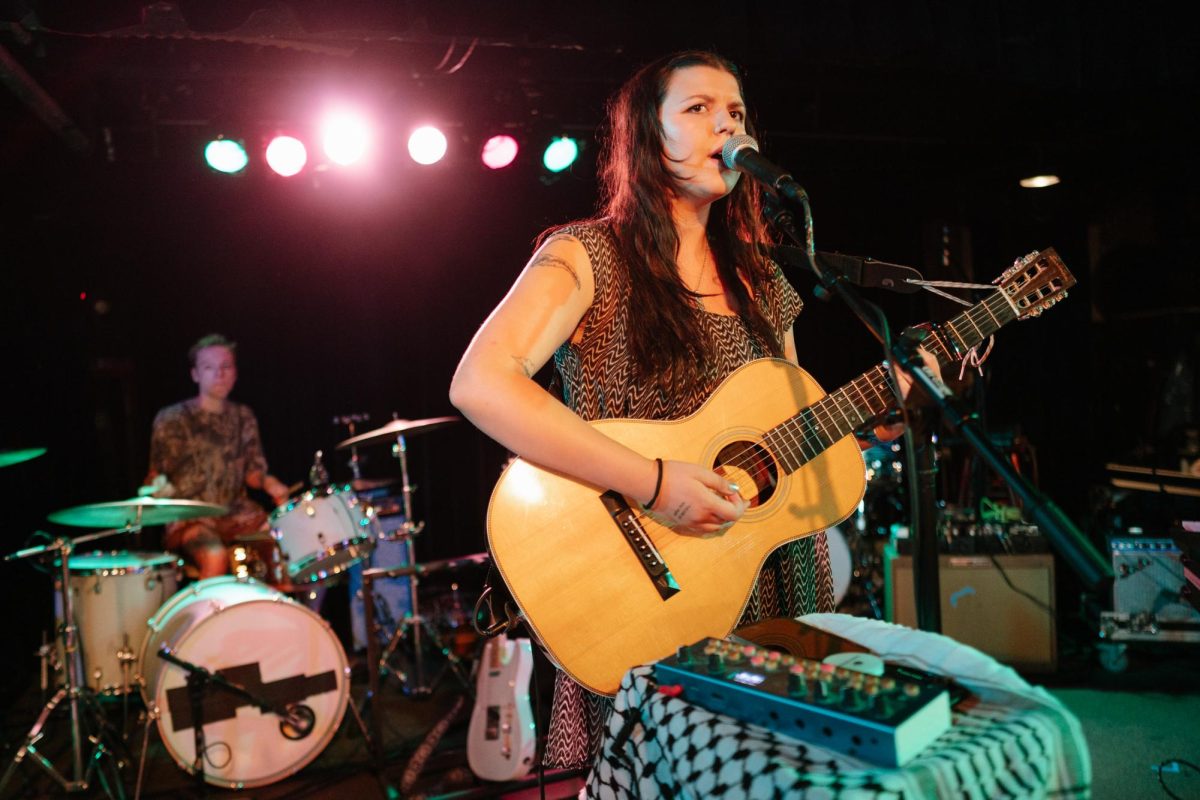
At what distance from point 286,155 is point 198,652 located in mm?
3262

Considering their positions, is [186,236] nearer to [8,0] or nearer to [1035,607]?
[8,0]

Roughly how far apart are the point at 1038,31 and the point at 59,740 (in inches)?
271

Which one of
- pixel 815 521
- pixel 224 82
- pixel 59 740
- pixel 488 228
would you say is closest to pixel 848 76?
pixel 488 228

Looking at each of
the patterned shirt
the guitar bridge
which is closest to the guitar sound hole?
the guitar bridge

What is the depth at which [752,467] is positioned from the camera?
6.71ft

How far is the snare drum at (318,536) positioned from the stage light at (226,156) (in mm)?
2364

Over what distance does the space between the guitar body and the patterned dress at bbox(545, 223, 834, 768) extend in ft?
0.19

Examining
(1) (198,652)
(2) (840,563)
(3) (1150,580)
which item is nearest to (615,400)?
(1) (198,652)

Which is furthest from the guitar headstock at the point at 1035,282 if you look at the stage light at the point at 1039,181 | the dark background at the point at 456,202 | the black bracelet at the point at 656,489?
the stage light at the point at 1039,181

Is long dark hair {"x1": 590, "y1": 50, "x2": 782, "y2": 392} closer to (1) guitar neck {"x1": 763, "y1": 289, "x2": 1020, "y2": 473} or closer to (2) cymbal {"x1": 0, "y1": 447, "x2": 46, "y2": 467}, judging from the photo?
(1) guitar neck {"x1": 763, "y1": 289, "x2": 1020, "y2": 473}

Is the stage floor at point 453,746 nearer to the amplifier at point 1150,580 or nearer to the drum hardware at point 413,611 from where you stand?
the drum hardware at point 413,611

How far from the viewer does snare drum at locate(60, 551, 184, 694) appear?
4.62 meters

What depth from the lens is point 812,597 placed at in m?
2.01

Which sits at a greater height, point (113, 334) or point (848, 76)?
point (848, 76)
